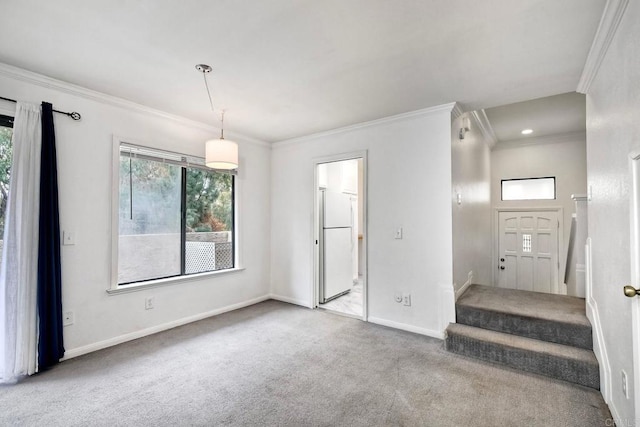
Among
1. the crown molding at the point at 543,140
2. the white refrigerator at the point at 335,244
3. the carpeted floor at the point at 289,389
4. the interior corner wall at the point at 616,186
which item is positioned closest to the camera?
the interior corner wall at the point at 616,186

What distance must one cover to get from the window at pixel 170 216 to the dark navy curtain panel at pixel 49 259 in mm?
571

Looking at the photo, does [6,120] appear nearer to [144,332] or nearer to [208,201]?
[208,201]

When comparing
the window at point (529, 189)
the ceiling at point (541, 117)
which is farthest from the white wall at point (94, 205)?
the window at point (529, 189)

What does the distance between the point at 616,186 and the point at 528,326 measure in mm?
1624

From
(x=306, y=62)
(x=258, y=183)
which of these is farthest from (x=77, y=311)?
(x=306, y=62)

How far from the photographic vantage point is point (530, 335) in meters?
2.80

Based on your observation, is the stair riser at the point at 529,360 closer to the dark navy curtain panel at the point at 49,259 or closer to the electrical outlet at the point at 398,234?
the electrical outlet at the point at 398,234

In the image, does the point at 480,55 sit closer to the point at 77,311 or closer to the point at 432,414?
the point at 432,414

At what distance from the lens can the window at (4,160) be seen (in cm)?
242

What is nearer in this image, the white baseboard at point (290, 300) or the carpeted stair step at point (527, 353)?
the carpeted stair step at point (527, 353)

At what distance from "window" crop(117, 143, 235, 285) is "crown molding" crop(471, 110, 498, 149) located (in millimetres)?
3483

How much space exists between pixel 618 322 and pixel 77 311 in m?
4.19

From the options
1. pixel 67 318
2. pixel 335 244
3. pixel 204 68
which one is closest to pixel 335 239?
pixel 335 244

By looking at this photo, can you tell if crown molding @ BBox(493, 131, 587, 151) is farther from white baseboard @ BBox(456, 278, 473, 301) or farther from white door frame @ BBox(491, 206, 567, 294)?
white baseboard @ BBox(456, 278, 473, 301)
